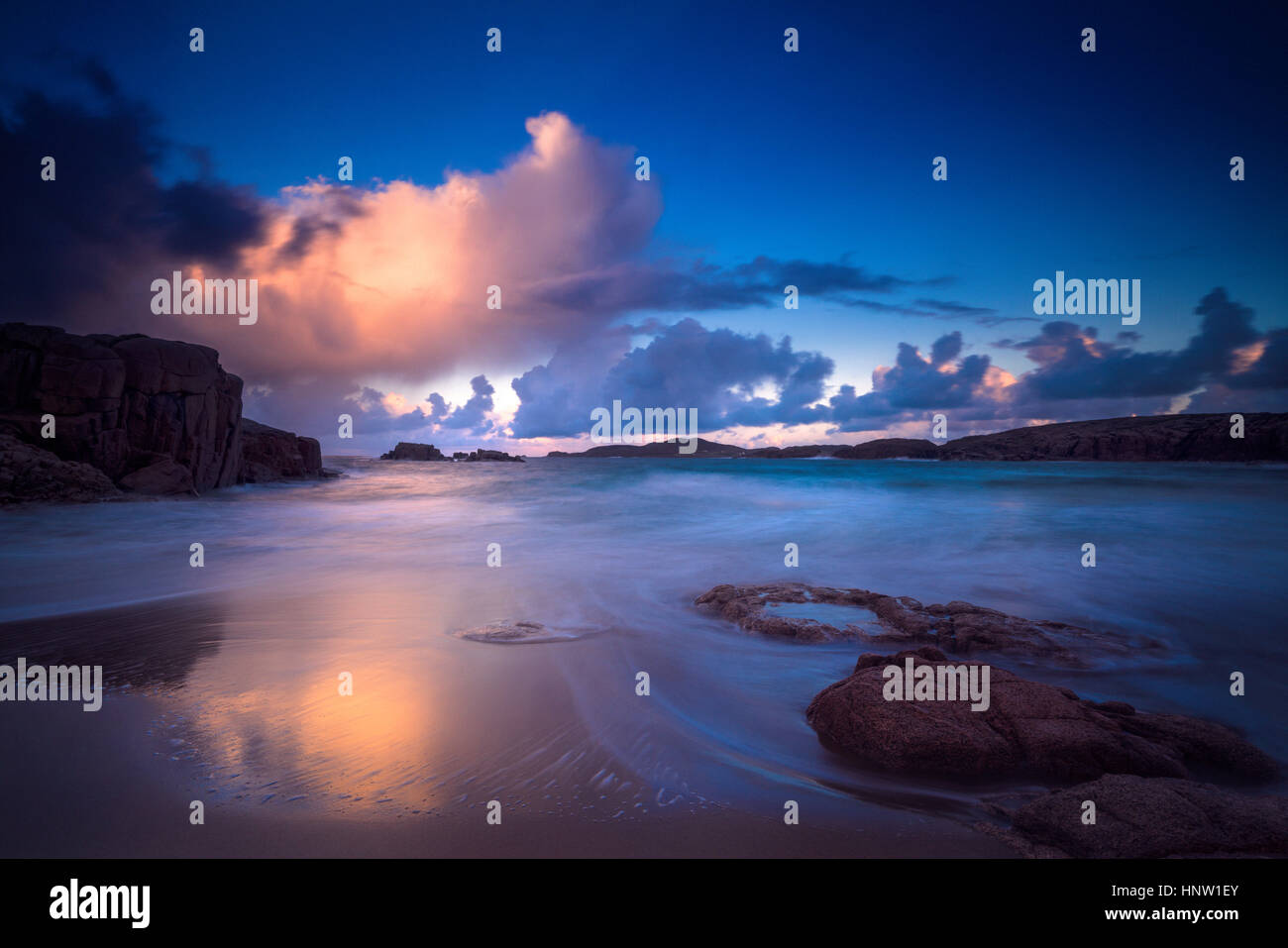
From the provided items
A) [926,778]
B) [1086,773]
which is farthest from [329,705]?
[1086,773]

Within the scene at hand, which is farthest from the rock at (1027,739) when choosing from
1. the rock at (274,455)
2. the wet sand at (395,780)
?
the rock at (274,455)

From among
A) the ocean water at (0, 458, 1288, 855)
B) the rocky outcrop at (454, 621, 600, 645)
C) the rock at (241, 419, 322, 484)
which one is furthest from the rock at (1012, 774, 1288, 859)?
the rock at (241, 419, 322, 484)

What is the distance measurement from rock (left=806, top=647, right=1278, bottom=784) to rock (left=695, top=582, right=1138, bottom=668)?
200cm

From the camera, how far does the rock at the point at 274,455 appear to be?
3356cm

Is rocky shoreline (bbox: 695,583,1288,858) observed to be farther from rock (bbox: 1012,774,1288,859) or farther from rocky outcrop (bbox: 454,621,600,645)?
rocky outcrop (bbox: 454,621,600,645)

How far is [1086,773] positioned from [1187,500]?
3006 cm

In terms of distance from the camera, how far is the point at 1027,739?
385 centimetres

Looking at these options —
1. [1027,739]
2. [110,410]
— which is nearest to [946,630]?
[1027,739]

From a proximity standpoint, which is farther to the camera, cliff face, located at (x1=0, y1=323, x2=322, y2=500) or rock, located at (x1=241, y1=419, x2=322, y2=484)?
rock, located at (x1=241, y1=419, x2=322, y2=484)

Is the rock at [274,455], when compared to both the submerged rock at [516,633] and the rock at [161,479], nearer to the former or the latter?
the rock at [161,479]

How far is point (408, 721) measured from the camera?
4.50 metres

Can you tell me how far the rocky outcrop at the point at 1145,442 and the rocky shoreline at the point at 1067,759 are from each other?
78.2 m

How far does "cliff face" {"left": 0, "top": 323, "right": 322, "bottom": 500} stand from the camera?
2039cm
